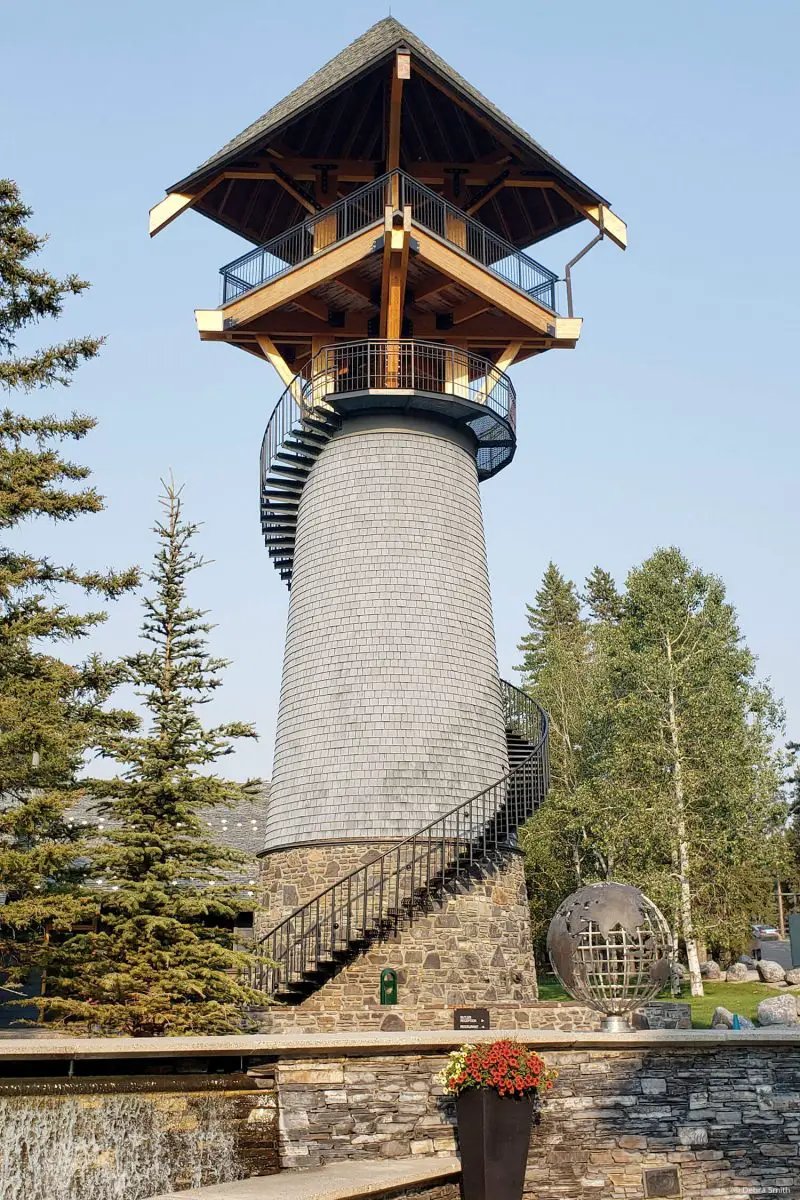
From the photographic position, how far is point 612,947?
41.2ft

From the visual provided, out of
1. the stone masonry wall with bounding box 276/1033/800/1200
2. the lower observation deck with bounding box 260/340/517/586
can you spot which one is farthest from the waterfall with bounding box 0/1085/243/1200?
the lower observation deck with bounding box 260/340/517/586

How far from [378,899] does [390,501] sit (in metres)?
7.05

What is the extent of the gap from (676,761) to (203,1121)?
915 inches

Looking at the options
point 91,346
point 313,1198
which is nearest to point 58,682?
point 91,346

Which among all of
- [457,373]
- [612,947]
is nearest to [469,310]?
[457,373]

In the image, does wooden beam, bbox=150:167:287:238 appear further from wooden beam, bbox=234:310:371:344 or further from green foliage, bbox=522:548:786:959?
green foliage, bbox=522:548:786:959

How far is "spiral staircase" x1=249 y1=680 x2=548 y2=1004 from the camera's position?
18984mm

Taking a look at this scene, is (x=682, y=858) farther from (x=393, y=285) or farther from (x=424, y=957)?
(x=393, y=285)

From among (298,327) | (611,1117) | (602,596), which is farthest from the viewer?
(602,596)

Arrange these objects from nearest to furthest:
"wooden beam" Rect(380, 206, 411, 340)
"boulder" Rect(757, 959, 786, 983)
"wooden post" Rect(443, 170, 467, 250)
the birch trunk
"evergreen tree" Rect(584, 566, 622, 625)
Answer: "wooden beam" Rect(380, 206, 411, 340) < "wooden post" Rect(443, 170, 467, 250) < the birch trunk < "boulder" Rect(757, 959, 786, 983) < "evergreen tree" Rect(584, 566, 622, 625)

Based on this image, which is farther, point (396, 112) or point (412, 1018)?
point (396, 112)

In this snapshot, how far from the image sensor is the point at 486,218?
2594cm

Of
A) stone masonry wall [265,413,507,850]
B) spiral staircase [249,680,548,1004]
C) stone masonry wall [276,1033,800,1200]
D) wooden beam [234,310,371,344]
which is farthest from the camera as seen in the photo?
wooden beam [234,310,371,344]

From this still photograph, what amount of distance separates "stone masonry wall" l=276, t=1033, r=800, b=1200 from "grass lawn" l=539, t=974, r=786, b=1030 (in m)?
12.1
